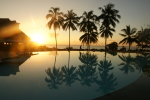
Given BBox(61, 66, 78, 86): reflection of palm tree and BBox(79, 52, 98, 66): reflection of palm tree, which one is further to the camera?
BBox(79, 52, 98, 66): reflection of palm tree

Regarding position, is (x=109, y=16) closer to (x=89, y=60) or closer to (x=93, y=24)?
(x=93, y=24)

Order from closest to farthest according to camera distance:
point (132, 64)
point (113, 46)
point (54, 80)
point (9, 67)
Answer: point (54, 80) < point (9, 67) < point (132, 64) < point (113, 46)

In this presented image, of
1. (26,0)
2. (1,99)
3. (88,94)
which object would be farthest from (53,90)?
(26,0)

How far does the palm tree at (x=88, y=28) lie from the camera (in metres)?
30.5

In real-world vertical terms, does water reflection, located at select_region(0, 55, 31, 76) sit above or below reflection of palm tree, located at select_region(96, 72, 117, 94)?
above

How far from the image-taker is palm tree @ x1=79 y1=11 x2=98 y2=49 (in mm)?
30541

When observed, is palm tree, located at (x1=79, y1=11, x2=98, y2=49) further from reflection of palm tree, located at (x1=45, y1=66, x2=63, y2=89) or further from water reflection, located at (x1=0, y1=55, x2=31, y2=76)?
reflection of palm tree, located at (x1=45, y1=66, x2=63, y2=89)

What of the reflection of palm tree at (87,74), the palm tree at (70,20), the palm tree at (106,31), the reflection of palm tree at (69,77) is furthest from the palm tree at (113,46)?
the reflection of palm tree at (69,77)

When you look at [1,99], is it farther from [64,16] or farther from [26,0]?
[64,16]

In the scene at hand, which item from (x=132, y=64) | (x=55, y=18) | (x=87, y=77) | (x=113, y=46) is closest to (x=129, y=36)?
(x=113, y=46)

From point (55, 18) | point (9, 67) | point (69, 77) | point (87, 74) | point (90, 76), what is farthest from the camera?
point (55, 18)

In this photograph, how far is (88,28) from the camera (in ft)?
101

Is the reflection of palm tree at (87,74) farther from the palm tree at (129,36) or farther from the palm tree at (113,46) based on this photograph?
the palm tree at (129,36)

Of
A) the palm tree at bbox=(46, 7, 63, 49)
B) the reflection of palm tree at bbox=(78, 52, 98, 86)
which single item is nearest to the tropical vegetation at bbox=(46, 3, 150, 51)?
the palm tree at bbox=(46, 7, 63, 49)
